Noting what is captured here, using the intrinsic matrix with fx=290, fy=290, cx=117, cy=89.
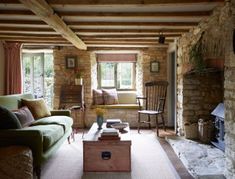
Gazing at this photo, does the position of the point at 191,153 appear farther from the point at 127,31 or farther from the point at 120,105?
the point at 120,105

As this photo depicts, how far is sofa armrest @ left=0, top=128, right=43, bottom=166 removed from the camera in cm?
343

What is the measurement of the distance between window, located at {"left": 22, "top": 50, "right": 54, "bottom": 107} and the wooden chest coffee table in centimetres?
400

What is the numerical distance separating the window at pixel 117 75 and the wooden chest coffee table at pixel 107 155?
4.17m

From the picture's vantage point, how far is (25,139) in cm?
344

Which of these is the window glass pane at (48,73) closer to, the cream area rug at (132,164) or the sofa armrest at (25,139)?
the cream area rug at (132,164)

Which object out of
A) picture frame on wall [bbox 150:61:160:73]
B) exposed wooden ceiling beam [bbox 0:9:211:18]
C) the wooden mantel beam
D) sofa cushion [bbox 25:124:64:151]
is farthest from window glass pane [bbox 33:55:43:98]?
exposed wooden ceiling beam [bbox 0:9:211:18]

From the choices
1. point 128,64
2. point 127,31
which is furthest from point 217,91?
point 128,64

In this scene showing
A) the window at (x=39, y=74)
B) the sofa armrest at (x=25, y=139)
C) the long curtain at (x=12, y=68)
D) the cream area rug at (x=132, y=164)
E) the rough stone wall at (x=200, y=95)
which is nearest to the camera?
the sofa armrest at (x=25, y=139)

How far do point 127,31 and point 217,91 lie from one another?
6.54 feet

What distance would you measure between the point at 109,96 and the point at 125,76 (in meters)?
0.88

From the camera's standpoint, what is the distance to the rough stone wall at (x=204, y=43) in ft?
11.1

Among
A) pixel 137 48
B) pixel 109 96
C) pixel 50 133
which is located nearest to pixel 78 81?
pixel 109 96

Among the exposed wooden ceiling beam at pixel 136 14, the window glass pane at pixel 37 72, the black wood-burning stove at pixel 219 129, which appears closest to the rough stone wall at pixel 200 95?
the black wood-burning stove at pixel 219 129

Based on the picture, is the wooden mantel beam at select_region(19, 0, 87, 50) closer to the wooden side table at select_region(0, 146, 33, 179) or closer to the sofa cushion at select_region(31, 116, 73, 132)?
the sofa cushion at select_region(31, 116, 73, 132)
